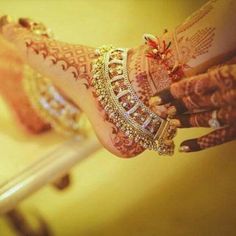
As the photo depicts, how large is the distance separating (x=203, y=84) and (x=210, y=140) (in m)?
0.07

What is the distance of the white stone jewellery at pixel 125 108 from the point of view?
584 mm

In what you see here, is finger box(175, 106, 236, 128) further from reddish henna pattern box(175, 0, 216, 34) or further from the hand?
reddish henna pattern box(175, 0, 216, 34)

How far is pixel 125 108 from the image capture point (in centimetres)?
60

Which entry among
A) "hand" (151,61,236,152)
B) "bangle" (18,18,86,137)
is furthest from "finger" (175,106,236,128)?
"bangle" (18,18,86,137)

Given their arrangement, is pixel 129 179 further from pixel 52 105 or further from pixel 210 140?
pixel 52 105

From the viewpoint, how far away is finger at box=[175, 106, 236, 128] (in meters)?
0.51

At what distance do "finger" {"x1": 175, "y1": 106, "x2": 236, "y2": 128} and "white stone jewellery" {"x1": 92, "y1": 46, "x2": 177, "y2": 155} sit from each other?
0.8 inches

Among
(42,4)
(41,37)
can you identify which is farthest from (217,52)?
(42,4)

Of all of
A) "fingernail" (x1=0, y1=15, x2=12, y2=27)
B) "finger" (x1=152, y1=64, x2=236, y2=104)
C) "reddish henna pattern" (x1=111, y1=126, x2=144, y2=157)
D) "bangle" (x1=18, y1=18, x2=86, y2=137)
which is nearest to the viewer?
"finger" (x1=152, y1=64, x2=236, y2=104)

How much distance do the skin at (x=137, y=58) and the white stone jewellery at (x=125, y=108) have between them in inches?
0.5

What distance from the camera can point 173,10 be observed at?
0.61m

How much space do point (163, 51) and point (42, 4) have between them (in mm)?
374

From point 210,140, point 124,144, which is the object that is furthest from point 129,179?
point 210,140

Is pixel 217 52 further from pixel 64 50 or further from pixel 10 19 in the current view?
pixel 10 19
